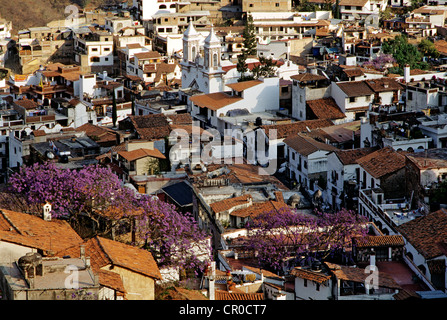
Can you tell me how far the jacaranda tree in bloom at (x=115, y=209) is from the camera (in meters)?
30.8

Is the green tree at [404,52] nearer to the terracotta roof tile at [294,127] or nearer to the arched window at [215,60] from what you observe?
the arched window at [215,60]

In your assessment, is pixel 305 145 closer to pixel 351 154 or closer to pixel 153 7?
pixel 351 154

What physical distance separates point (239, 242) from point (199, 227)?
4.63 m

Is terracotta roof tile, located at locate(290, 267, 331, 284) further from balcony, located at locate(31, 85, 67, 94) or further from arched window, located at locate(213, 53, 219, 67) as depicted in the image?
balcony, located at locate(31, 85, 67, 94)

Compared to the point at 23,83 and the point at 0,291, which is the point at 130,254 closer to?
the point at 0,291

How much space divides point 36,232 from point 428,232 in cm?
1337

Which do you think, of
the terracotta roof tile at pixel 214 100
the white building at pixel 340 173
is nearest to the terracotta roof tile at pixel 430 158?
the white building at pixel 340 173

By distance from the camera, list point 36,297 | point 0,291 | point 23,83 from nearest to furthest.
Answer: point 36,297 → point 0,291 → point 23,83

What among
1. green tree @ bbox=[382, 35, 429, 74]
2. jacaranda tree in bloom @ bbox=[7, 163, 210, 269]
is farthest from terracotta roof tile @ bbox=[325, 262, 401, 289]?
green tree @ bbox=[382, 35, 429, 74]

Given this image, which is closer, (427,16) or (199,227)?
(199,227)

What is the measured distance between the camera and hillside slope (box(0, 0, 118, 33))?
105188 mm

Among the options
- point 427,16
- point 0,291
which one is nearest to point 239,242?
point 0,291

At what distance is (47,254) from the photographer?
82.6ft

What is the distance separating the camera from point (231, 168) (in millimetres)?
42062
